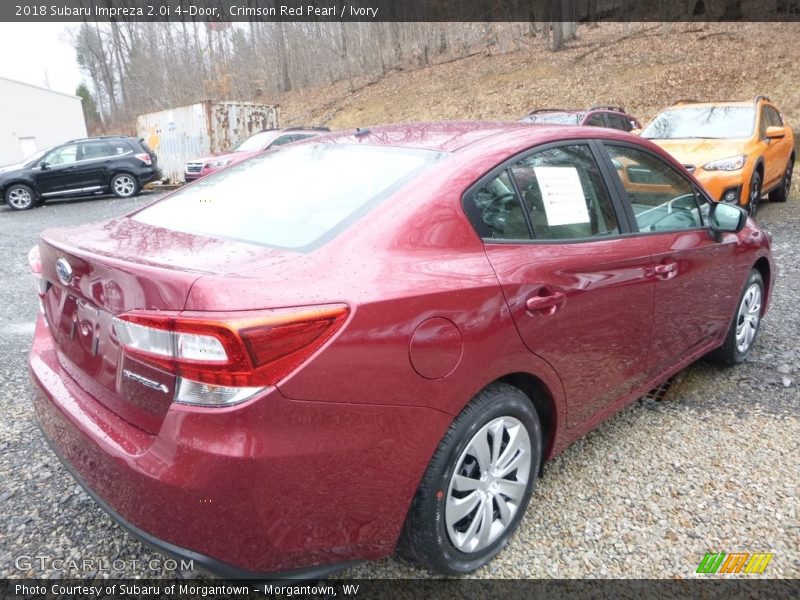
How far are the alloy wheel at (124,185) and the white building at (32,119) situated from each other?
20.0 metres

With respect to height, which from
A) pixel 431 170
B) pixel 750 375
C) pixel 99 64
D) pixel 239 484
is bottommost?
pixel 750 375

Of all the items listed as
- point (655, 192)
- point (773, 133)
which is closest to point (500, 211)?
point (655, 192)

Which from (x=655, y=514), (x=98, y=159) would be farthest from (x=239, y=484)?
(x=98, y=159)

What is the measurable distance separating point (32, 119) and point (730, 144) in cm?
3574

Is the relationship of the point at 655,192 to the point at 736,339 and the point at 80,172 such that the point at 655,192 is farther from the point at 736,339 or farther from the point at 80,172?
the point at 80,172

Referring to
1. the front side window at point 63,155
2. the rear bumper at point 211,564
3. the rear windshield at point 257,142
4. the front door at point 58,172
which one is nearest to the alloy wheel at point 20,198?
the front door at point 58,172

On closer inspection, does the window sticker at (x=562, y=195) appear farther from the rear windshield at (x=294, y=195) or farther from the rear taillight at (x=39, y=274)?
the rear taillight at (x=39, y=274)

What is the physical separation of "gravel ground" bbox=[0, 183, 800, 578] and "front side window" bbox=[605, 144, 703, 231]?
109 centimetres

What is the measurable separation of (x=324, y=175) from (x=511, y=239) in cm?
78

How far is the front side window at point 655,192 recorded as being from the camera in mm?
2794

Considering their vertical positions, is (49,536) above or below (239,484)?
below

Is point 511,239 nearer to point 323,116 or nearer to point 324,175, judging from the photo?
point 324,175

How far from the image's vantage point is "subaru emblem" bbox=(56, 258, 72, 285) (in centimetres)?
192

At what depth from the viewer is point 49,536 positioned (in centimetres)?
230
